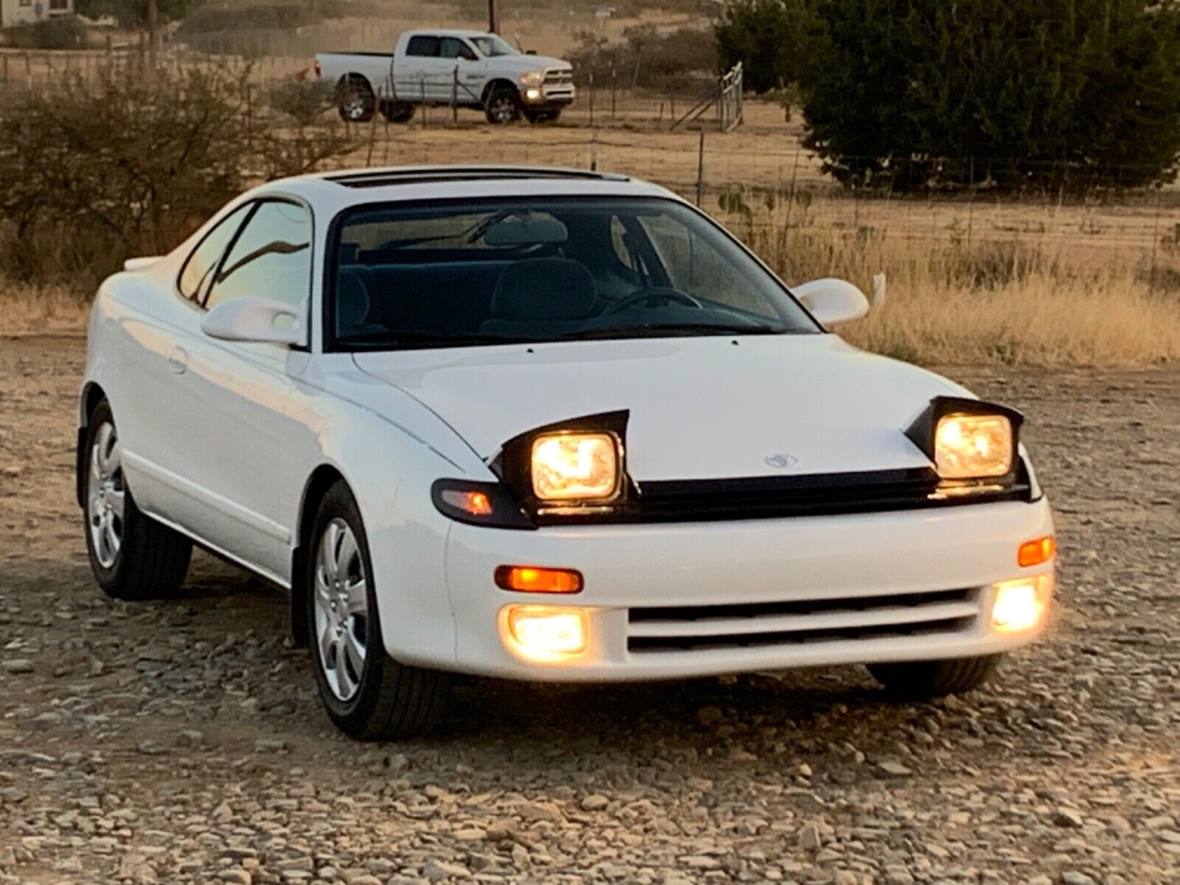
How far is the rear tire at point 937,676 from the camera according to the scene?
6645 millimetres

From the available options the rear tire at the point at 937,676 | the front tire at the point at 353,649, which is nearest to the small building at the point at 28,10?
the front tire at the point at 353,649

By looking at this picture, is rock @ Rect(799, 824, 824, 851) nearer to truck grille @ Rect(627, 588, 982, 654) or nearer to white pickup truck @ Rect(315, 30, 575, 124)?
truck grille @ Rect(627, 588, 982, 654)

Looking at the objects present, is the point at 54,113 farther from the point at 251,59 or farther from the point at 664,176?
the point at 664,176

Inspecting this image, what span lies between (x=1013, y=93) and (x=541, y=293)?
25.7 meters

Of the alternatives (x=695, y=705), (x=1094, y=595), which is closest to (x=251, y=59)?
(x=1094, y=595)

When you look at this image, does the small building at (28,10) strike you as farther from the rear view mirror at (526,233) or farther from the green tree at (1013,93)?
the rear view mirror at (526,233)

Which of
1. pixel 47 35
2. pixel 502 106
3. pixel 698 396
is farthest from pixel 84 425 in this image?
pixel 47 35

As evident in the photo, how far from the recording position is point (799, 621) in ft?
19.4

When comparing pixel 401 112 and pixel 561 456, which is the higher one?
pixel 561 456

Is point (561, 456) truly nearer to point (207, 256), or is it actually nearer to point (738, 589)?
point (738, 589)

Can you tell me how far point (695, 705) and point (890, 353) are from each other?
952 cm

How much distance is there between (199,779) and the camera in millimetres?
6047

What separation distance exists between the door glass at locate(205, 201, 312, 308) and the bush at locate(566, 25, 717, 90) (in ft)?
181

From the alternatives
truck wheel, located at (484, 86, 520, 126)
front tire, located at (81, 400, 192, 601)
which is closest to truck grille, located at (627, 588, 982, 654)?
front tire, located at (81, 400, 192, 601)
